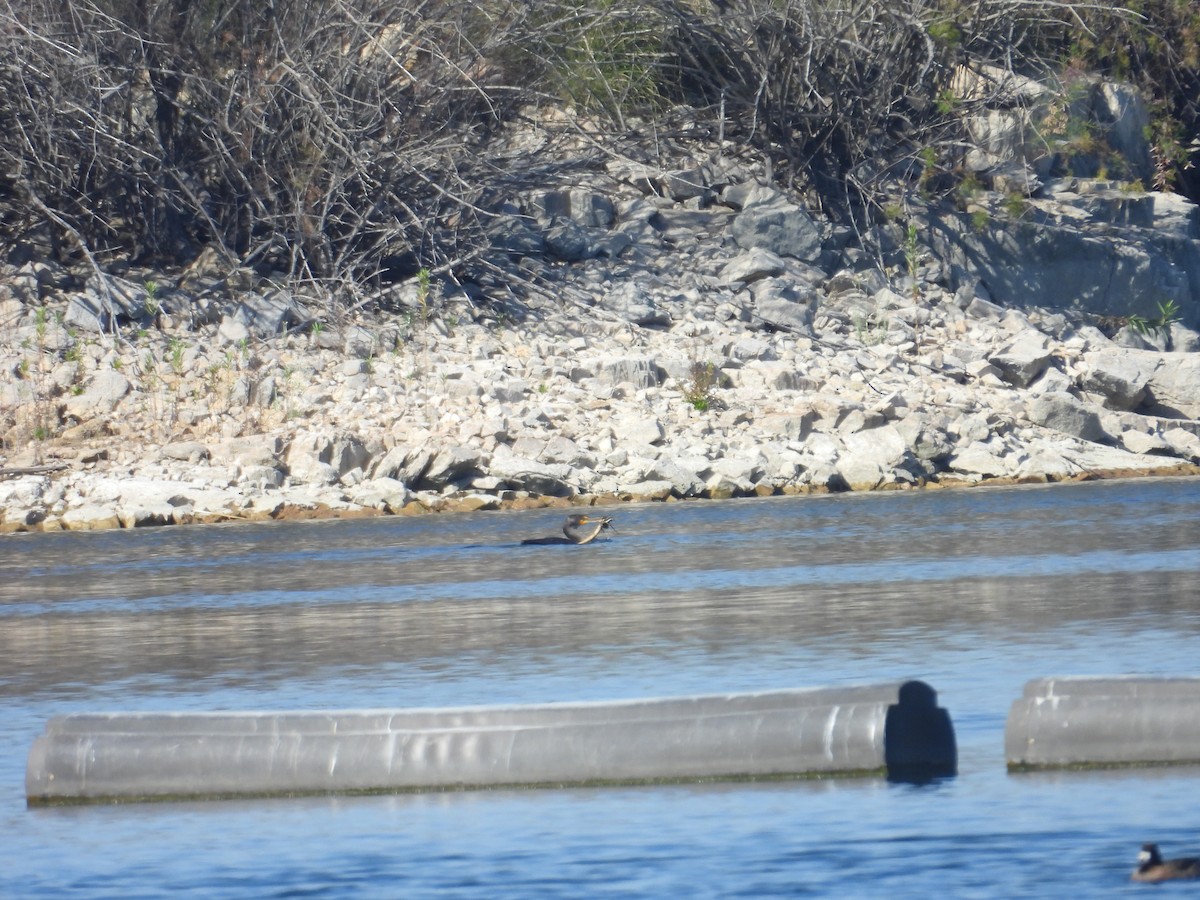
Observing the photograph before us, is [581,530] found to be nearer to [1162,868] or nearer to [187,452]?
[187,452]

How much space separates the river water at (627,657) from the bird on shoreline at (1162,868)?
0.42ft

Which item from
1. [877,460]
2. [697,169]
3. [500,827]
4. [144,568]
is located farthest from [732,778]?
[697,169]

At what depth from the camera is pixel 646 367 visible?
923 inches

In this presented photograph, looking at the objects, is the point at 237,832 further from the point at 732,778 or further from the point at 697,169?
the point at 697,169

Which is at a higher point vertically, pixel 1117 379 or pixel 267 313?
pixel 267 313

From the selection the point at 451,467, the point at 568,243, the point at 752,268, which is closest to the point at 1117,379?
the point at 752,268

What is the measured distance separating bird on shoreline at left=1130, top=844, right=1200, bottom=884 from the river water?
13 centimetres

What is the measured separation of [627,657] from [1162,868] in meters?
4.99

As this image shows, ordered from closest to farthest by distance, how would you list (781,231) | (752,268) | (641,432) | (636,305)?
(641,432)
(636,305)
(752,268)
(781,231)

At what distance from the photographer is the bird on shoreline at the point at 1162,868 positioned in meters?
5.69

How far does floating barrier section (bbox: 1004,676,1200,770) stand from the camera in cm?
716

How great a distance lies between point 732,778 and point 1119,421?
1709 centimetres

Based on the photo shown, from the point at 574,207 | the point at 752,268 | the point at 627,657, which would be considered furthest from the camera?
the point at 574,207

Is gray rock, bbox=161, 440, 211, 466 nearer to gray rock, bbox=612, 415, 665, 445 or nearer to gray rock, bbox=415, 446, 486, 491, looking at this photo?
gray rock, bbox=415, 446, 486, 491
